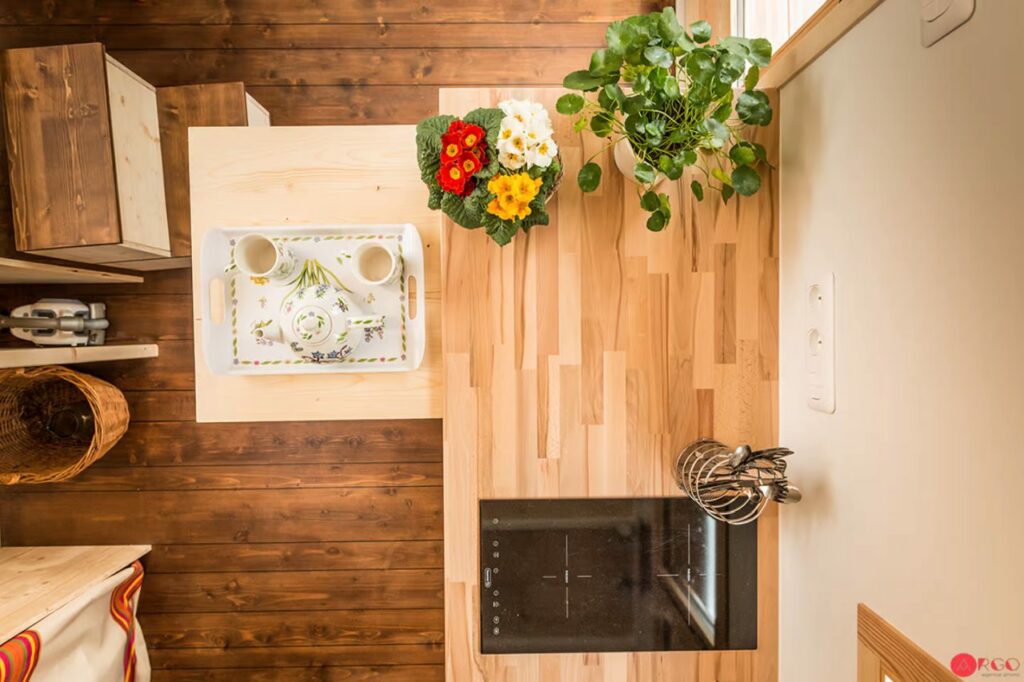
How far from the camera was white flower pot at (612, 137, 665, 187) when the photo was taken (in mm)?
1201

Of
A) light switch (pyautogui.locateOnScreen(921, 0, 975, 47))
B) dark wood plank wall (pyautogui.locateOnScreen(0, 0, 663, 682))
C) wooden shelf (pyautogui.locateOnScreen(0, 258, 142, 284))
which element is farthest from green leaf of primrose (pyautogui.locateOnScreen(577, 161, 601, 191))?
wooden shelf (pyautogui.locateOnScreen(0, 258, 142, 284))

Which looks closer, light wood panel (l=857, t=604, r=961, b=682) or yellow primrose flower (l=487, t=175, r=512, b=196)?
light wood panel (l=857, t=604, r=961, b=682)

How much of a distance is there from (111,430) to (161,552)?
0.55 m

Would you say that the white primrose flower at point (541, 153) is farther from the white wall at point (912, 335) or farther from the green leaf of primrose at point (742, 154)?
the white wall at point (912, 335)

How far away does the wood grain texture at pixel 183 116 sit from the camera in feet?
6.25

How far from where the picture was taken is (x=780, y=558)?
4.39 ft

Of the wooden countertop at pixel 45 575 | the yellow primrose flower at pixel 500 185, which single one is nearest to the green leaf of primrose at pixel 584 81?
the yellow primrose flower at pixel 500 185

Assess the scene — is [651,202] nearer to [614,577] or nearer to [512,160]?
[512,160]

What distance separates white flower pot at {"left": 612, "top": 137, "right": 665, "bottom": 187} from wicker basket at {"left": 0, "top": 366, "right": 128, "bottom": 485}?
1801 millimetres

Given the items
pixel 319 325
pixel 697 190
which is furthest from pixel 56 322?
pixel 697 190

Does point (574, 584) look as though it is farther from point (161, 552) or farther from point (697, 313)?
point (161, 552)

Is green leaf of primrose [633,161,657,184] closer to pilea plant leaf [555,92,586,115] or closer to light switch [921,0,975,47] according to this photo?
pilea plant leaf [555,92,586,115]

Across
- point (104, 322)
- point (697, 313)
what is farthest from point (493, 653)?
point (104, 322)

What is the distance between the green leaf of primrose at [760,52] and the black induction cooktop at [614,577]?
36.9 inches
